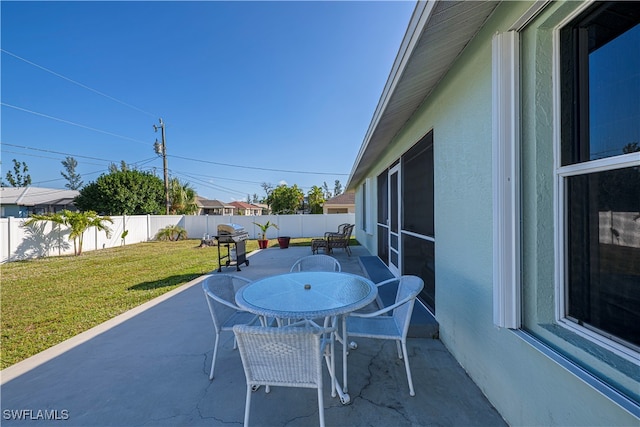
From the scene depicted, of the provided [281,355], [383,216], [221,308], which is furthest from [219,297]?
[383,216]

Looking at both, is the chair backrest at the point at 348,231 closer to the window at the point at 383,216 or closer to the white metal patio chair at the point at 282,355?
the window at the point at 383,216

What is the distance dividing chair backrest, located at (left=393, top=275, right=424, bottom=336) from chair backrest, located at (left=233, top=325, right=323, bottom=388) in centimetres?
84

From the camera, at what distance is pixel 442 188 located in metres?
2.77

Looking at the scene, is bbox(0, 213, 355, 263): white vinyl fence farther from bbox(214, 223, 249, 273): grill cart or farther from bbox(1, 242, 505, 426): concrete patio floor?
bbox(1, 242, 505, 426): concrete patio floor

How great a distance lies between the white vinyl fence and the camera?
8633mm

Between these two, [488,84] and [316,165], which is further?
[316,165]

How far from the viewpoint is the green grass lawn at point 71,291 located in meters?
3.29

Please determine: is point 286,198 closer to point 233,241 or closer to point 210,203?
point 210,203

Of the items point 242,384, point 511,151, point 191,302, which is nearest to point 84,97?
point 191,302

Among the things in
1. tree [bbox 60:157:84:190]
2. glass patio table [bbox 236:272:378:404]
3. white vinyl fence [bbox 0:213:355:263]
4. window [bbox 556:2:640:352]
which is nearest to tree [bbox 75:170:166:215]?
white vinyl fence [bbox 0:213:355:263]

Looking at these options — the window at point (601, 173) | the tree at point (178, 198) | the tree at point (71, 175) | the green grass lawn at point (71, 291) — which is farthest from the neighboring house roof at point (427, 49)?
the tree at point (71, 175)

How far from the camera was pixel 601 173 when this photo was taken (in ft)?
4.08

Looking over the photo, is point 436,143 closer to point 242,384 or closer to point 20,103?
point 242,384

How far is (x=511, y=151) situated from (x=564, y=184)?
0.32 metres
